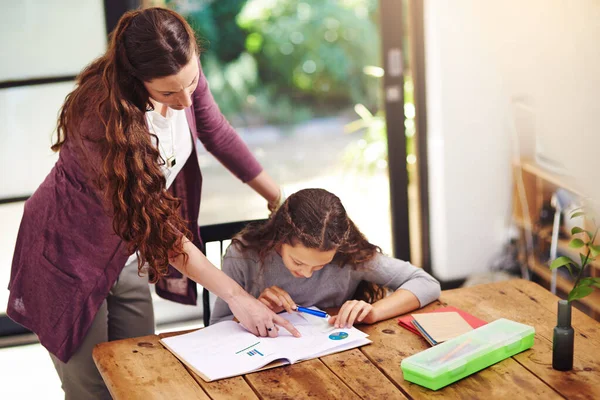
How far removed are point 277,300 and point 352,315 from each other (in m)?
0.19

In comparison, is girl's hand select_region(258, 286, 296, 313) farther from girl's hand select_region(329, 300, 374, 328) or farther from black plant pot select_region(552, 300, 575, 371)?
black plant pot select_region(552, 300, 575, 371)

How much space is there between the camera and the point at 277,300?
1.89m

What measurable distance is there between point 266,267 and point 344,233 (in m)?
0.24

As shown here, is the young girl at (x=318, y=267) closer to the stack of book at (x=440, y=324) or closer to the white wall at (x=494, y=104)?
the stack of book at (x=440, y=324)

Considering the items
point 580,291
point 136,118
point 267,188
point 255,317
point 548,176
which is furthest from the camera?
point 548,176

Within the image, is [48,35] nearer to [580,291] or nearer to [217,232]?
[217,232]

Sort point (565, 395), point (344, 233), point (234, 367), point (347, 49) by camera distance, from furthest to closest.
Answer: point (347, 49)
point (344, 233)
point (234, 367)
point (565, 395)

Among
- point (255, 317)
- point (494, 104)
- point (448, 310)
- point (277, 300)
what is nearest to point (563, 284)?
point (494, 104)

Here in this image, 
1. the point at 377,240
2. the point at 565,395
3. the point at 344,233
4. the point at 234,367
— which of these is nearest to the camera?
the point at 565,395

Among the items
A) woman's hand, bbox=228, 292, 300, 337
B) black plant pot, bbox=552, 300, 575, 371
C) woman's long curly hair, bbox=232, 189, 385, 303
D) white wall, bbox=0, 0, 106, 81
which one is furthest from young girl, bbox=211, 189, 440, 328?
white wall, bbox=0, 0, 106, 81

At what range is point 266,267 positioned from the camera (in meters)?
2.03

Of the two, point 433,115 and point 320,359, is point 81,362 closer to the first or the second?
point 320,359

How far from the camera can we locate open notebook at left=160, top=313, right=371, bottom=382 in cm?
164

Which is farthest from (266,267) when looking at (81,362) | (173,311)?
(173,311)
